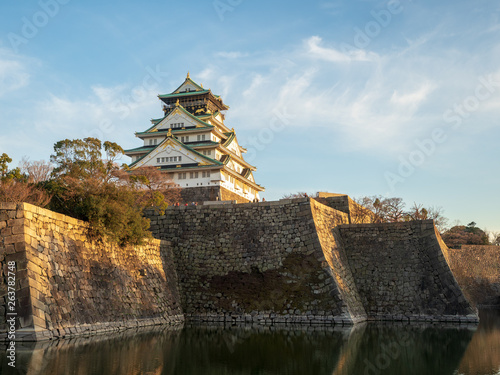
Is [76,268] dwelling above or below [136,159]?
below

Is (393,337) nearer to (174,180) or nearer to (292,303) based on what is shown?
(292,303)

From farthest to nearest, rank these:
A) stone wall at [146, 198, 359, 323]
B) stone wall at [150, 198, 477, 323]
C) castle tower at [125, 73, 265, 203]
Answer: castle tower at [125, 73, 265, 203] → stone wall at [150, 198, 477, 323] → stone wall at [146, 198, 359, 323]

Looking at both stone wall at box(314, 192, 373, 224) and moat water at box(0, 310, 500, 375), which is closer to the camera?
moat water at box(0, 310, 500, 375)

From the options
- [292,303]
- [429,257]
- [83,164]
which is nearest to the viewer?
[83,164]

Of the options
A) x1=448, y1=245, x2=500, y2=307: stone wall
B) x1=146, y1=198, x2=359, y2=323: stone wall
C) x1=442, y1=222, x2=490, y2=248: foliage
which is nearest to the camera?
x1=146, y1=198, x2=359, y2=323: stone wall

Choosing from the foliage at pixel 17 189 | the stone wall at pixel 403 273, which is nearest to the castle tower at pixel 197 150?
the stone wall at pixel 403 273

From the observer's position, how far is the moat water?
930 cm

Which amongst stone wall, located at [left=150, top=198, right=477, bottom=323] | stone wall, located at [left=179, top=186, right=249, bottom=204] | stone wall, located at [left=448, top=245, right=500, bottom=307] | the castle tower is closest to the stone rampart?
stone wall, located at [left=150, top=198, right=477, bottom=323]

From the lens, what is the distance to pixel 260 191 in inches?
1780

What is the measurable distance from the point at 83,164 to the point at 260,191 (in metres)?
29.9

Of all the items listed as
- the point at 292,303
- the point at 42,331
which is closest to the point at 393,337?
the point at 292,303

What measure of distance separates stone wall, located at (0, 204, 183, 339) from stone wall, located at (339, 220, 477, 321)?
821 centimetres

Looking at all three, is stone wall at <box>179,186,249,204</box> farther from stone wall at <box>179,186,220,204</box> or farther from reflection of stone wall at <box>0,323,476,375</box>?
reflection of stone wall at <box>0,323,476,375</box>

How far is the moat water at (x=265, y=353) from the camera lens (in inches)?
366
